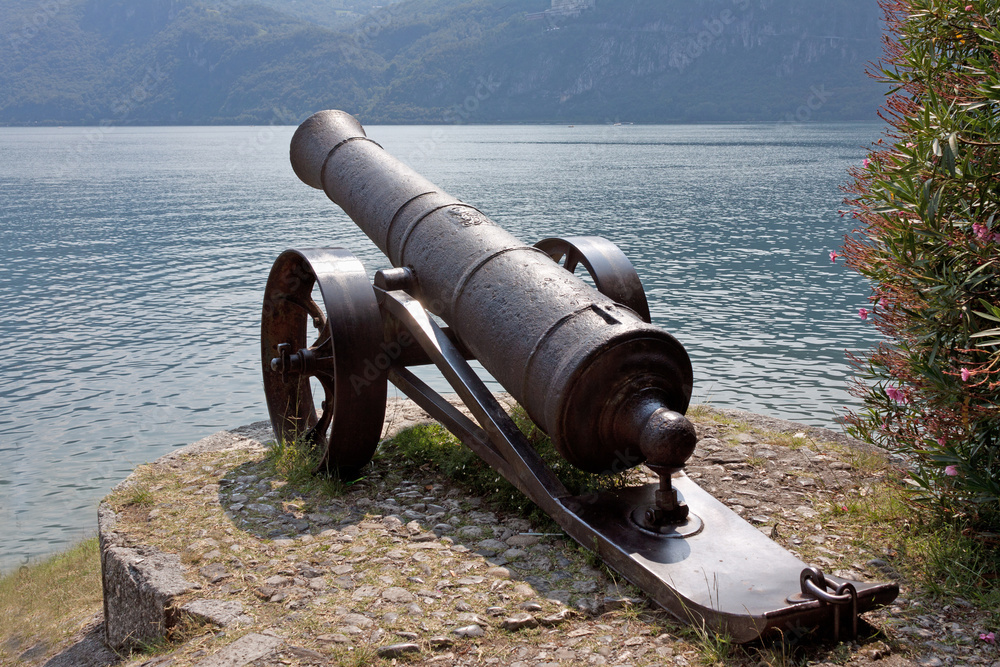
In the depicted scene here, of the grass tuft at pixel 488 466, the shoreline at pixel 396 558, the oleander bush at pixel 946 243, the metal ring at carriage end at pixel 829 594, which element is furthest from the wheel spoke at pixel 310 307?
the metal ring at carriage end at pixel 829 594

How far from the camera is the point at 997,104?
14.1ft

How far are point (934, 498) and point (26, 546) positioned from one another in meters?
9.07

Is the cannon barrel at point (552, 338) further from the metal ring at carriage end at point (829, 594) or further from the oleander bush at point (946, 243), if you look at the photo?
the oleander bush at point (946, 243)

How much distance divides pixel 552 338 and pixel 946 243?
1.98m

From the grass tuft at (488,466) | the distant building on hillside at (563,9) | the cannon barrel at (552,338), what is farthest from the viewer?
the distant building on hillside at (563,9)

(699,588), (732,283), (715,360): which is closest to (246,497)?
(699,588)

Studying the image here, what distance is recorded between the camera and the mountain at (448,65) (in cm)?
14650

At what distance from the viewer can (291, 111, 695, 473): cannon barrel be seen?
449 centimetres

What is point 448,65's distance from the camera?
153000 mm

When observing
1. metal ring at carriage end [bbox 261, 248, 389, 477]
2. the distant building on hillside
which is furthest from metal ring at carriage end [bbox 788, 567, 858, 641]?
the distant building on hillside

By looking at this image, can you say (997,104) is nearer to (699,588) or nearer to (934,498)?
(934,498)

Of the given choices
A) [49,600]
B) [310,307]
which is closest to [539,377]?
[310,307]

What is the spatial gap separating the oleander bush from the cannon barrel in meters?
1.21

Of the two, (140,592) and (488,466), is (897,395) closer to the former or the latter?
(488,466)
